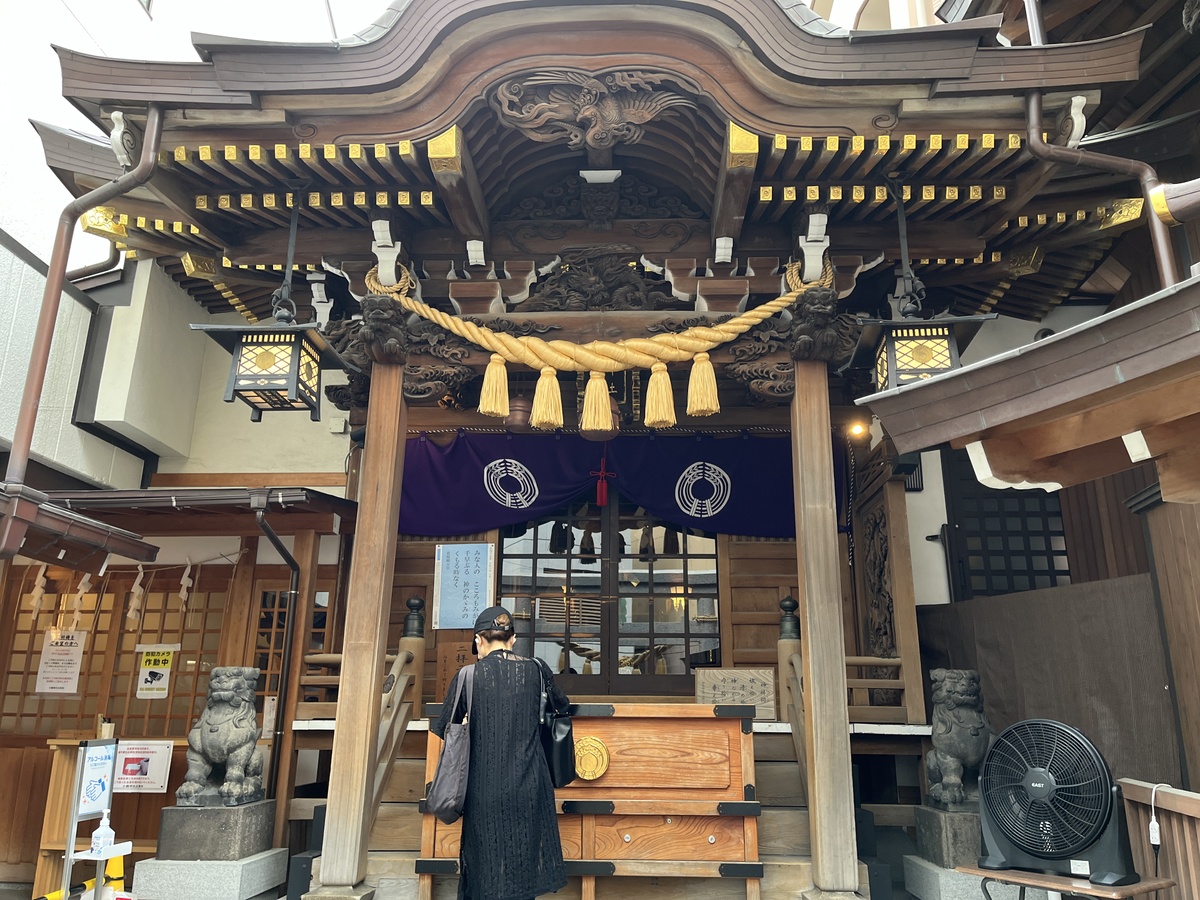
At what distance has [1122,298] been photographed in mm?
8375

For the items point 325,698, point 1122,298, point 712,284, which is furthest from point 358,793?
point 1122,298

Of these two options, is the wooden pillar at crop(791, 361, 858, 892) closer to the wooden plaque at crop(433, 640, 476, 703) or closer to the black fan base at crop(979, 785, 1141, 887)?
the black fan base at crop(979, 785, 1141, 887)

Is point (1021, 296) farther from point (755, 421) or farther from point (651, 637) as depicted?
point (651, 637)

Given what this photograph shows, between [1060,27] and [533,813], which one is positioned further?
[1060,27]

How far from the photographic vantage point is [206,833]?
630 cm

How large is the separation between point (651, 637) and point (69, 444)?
6.33 metres

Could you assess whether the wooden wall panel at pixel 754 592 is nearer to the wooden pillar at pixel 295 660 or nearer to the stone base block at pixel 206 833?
the wooden pillar at pixel 295 660

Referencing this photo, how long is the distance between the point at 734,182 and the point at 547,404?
211 centimetres

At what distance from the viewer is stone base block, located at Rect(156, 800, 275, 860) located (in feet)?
20.5

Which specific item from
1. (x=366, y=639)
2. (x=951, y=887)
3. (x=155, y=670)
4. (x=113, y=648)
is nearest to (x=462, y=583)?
(x=366, y=639)

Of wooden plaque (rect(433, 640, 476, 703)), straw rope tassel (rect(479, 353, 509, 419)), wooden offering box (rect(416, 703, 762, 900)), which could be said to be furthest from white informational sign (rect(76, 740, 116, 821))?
straw rope tassel (rect(479, 353, 509, 419))

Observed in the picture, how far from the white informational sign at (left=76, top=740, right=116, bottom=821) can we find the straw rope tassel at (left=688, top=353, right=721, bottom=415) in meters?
4.75

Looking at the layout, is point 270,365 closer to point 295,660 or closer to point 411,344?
point 411,344

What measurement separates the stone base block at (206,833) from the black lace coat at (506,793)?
269cm
